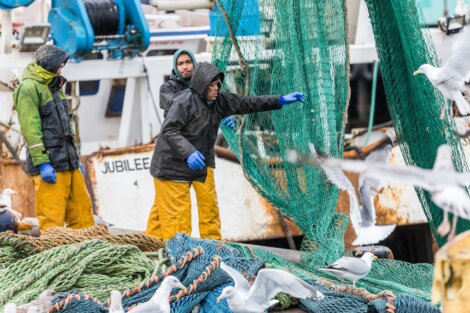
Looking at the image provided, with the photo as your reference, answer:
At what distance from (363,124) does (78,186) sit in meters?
11.4

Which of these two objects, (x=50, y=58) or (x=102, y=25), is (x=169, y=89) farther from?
(x=102, y=25)

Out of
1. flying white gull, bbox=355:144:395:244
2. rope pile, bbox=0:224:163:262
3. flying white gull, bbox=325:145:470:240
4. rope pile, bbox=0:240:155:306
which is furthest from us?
flying white gull, bbox=355:144:395:244

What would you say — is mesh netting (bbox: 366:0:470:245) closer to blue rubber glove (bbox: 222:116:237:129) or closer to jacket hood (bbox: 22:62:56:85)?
blue rubber glove (bbox: 222:116:237:129)

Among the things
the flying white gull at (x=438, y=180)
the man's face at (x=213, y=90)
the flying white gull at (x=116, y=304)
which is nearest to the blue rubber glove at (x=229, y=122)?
the man's face at (x=213, y=90)

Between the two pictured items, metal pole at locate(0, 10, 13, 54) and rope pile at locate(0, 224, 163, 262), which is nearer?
rope pile at locate(0, 224, 163, 262)

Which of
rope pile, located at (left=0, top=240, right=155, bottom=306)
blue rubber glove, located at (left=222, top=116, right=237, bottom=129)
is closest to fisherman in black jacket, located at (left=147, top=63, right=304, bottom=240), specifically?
blue rubber glove, located at (left=222, top=116, right=237, bottom=129)

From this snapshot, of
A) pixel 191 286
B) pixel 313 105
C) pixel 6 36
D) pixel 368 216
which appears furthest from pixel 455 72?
pixel 6 36

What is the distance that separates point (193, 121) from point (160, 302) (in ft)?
9.65

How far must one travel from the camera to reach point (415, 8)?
802 cm

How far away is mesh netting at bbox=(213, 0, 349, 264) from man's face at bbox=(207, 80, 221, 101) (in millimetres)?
458

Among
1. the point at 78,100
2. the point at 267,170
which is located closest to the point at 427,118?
the point at 267,170

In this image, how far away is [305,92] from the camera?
28.9ft

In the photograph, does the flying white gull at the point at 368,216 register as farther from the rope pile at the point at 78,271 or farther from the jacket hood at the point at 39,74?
the jacket hood at the point at 39,74

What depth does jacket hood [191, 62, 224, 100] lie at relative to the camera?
8.72m
